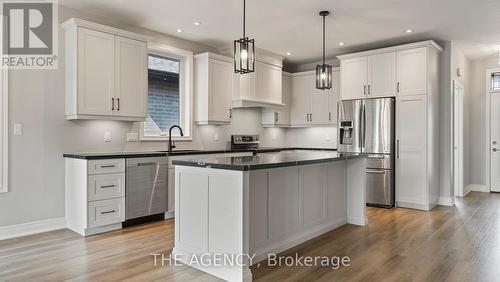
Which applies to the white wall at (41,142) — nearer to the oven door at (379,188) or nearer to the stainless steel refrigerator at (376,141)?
the stainless steel refrigerator at (376,141)

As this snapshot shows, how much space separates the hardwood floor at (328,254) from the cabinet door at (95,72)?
1.51 m

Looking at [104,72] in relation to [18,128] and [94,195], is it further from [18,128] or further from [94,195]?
[94,195]

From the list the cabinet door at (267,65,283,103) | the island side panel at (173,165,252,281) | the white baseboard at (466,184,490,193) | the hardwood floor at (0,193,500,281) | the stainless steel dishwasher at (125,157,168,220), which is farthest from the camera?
the white baseboard at (466,184,490,193)

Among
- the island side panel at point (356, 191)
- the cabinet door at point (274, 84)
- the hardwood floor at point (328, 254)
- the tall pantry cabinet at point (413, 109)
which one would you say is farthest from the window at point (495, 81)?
the island side panel at point (356, 191)

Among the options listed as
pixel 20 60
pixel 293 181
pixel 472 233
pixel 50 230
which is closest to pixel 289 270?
pixel 293 181

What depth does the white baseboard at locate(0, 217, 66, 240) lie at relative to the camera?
3.75 metres

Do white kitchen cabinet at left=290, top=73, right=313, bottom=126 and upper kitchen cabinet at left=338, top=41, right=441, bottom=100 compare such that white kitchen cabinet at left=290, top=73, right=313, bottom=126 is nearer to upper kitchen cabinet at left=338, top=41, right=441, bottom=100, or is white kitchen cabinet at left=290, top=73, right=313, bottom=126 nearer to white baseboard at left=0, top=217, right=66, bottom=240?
upper kitchen cabinet at left=338, top=41, right=441, bottom=100

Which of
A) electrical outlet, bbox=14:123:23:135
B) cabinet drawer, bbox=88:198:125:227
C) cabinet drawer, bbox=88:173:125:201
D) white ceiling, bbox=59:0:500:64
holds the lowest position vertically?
cabinet drawer, bbox=88:198:125:227

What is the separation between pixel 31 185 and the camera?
397cm

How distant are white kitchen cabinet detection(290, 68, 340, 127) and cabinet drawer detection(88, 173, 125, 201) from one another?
4155 millimetres

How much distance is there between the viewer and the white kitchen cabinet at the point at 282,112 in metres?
7.00

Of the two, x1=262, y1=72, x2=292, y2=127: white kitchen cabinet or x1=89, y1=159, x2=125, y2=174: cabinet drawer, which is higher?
x1=262, y1=72, x2=292, y2=127: white kitchen cabinet

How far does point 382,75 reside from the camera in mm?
5609

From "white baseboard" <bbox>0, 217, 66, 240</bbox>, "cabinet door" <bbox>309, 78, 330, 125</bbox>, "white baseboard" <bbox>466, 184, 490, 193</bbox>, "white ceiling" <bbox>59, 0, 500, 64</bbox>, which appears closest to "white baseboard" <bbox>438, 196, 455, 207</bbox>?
"white baseboard" <bbox>466, 184, 490, 193</bbox>
